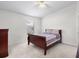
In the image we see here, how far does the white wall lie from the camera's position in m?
3.95

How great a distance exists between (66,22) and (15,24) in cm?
321

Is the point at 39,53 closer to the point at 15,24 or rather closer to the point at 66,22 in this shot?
the point at 15,24

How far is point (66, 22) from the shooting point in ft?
14.0

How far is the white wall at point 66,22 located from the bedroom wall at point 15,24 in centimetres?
188

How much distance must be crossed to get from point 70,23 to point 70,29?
36cm

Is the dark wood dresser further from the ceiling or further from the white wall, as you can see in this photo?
the white wall

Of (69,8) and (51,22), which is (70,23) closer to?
(69,8)

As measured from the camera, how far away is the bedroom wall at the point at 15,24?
3.81 m

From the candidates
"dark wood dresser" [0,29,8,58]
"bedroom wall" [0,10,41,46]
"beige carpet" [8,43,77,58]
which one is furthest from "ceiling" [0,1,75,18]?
"beige carpet" [8,43,77,58]

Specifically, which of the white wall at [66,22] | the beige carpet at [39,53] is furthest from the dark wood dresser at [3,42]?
the white wall at [66,22]

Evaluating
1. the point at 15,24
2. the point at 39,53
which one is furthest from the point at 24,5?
the point at 39,53

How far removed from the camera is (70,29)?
4.11m

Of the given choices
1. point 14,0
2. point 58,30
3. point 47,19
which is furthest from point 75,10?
point 14,0

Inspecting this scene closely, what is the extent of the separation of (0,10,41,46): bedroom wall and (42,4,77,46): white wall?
188cm
